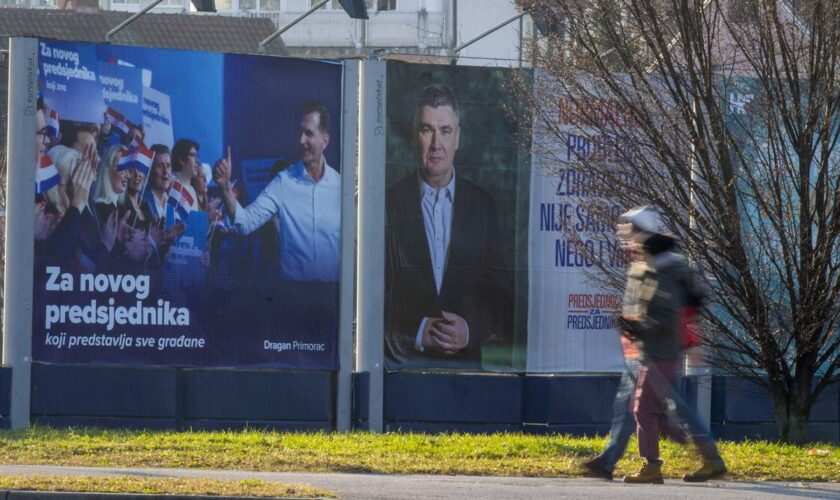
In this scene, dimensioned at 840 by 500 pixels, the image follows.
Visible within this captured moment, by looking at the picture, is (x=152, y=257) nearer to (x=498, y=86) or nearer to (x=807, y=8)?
(x=498, y=86)

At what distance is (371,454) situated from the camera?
35.4ft

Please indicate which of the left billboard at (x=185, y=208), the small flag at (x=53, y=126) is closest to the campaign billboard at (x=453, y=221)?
the left billboard at (x=185, y=208)

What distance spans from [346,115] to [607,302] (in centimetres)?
378

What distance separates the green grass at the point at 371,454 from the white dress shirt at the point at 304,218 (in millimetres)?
2746

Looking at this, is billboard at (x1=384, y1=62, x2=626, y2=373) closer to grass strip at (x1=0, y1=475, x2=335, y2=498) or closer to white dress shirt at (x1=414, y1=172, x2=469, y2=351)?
white dress shirt at (x1=414, y1=172, x2=469, y2=351)

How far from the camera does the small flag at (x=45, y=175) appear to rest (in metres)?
14.3

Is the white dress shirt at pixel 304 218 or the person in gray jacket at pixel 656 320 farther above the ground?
the white dress shirt at pixel 304 218

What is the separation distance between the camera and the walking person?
325 inches

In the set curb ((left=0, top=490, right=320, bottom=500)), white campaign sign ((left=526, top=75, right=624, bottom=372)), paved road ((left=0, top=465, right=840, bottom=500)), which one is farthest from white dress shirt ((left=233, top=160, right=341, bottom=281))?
curb ((left=0, top=490, right=320, bottom=500))

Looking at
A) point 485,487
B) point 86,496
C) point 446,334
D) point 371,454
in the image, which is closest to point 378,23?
point 446,334

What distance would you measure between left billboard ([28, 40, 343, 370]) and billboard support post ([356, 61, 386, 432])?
327 millimetres

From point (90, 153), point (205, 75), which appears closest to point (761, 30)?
point (205, 75)

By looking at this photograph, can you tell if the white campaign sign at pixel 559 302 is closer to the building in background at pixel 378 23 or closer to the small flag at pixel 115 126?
the small flag at pixel 115 126

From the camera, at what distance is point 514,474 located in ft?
32.0
